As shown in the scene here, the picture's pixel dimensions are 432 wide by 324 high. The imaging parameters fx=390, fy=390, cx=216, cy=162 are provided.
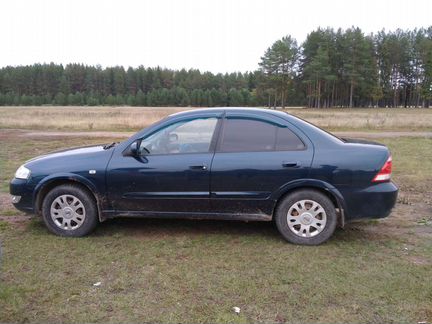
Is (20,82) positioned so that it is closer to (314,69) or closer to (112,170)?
(314,69)

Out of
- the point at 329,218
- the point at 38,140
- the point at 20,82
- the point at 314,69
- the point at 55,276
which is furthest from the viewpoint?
the point at 20,82

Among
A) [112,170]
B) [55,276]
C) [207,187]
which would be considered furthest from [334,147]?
[55,276]

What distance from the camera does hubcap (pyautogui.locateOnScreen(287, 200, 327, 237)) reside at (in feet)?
14.7

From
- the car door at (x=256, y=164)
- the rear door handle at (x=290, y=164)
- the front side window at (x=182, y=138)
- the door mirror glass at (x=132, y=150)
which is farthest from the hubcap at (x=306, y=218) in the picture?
the door mirror glass at (x=132, y=150)

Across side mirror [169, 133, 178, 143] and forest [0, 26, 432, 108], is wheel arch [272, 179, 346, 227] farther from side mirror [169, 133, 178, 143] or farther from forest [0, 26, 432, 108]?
forest [0, 26, 432, 108]

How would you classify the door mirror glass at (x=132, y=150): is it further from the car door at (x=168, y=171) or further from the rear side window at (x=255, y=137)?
the rear side window at (x=255, y=137)

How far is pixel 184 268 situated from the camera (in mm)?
3943

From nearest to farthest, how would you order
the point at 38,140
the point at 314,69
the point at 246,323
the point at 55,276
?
the point at 246,323 → the point at 55,276 → the point at 38,140 → the point at 314,69

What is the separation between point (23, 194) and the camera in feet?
15.8

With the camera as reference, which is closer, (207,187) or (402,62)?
(207,187)

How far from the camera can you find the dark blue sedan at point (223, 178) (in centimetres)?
443

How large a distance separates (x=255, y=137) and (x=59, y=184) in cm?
248

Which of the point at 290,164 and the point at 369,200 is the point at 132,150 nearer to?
the point at 290,164

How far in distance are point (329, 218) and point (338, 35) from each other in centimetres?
7370
